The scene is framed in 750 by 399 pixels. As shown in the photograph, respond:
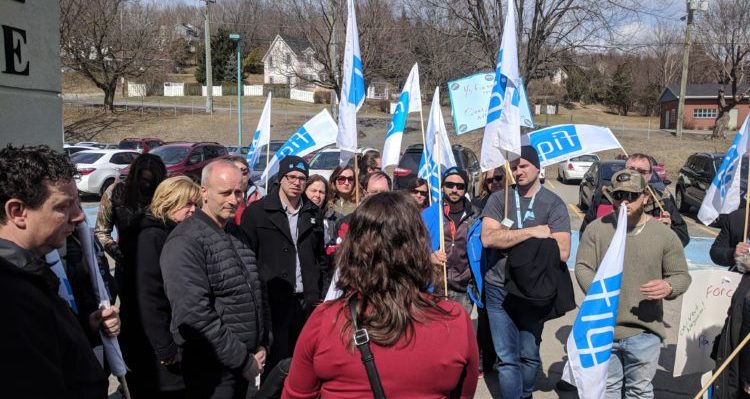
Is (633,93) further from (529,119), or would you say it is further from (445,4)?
(529,119)

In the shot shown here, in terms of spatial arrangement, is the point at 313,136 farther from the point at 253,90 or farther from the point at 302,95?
the point at 253,90

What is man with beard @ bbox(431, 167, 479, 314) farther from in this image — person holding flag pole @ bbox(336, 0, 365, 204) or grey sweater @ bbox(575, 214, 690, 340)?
grey sweater @ bbox(575, 214, 690, 340)

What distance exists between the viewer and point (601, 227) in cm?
423

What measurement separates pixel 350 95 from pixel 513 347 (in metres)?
3.14

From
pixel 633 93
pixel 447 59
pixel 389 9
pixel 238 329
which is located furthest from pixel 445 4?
pixel 633 93

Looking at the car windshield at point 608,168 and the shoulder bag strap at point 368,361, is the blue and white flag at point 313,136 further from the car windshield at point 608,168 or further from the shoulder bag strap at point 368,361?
the car windshield at point 608,168

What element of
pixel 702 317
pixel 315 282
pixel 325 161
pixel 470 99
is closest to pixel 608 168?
pixel 325 161

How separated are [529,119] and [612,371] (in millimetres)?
2756

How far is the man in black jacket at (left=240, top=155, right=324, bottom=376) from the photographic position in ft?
15.3

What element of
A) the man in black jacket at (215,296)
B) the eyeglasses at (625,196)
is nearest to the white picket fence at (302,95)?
the eyeglasses at (625,196)

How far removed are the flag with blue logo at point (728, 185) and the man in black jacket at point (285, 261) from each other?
3.29m

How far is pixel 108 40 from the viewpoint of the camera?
4188 cm

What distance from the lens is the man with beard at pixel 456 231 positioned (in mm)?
5172

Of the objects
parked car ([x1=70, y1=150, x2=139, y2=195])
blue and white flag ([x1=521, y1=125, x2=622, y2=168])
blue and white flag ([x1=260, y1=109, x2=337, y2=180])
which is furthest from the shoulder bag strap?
parked car ([x1=70, y1=150, x2=139, y2=195])
